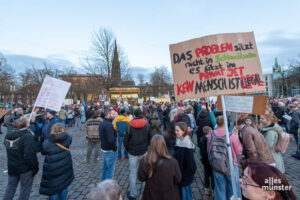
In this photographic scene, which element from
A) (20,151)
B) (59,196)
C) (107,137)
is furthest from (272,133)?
(20,151)

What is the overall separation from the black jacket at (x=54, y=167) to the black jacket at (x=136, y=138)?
139 centimetres

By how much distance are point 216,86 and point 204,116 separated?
3.61m

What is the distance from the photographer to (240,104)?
2852 millimetres

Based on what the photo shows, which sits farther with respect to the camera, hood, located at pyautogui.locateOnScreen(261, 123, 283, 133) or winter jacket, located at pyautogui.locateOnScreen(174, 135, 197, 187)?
hood, located at pyautogui.locateOnScreen(261, 123, 283, 133)

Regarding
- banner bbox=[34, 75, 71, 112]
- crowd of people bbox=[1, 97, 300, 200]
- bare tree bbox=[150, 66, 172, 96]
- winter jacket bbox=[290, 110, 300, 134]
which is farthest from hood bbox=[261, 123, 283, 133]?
bare tree bbox=[150, 66, 172, 96]

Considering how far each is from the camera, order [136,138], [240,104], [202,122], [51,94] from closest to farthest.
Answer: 1. [240,104]
2. [136,138]
3. [51,94]
4. [202,122]

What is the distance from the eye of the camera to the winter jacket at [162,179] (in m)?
2.35

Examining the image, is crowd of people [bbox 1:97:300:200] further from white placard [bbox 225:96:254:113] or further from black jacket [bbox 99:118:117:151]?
white placard [bbox 225:96:254:113]

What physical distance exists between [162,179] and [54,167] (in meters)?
1.98

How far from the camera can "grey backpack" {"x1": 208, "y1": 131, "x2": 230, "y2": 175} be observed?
2.92 metres

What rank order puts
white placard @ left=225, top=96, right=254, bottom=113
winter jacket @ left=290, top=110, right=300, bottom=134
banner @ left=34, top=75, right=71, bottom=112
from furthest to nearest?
1. winter jacket @ left=290, top=110, right=300, bottom=134
2. banner @ left=34, top=75, right=71, bottom=112
3. white placard @ left=225, top=96, right=254, bottom=113

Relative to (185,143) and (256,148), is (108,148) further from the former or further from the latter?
(256,148)

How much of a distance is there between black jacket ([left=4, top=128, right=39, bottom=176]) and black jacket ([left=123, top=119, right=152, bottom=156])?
72.4 inches
